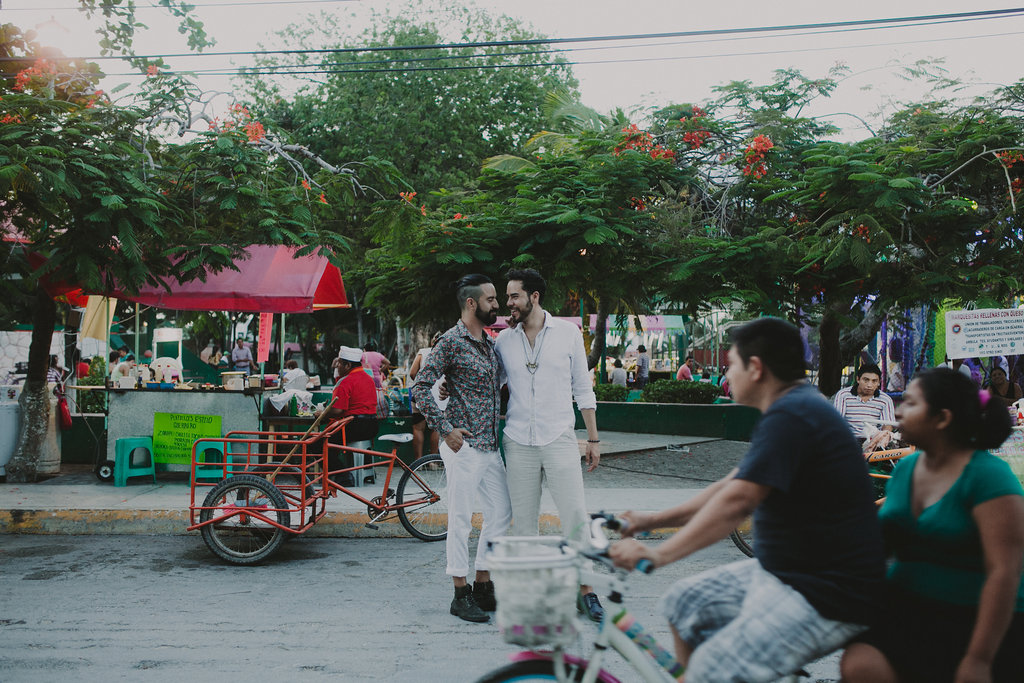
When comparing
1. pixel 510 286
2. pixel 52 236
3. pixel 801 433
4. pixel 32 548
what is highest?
pixel 52 236

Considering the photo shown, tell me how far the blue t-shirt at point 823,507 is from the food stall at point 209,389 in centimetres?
766

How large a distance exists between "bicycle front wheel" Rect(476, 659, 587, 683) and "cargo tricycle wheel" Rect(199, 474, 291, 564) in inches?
172

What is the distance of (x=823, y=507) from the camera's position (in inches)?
90.0

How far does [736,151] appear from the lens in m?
12.7

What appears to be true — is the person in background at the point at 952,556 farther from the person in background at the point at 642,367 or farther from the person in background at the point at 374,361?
the person in background at the point at 642,367

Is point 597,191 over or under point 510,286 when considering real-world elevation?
over

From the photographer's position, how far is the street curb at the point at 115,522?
7836 mm

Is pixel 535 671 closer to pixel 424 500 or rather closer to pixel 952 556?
pixel 952 556

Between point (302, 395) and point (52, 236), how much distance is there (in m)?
3.42

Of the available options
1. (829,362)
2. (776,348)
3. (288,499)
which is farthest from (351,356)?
(829,362)

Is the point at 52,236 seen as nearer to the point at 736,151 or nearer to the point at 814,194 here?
the point at 814,194

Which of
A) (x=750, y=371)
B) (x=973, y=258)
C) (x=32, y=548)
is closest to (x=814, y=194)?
(x=973, y=258)

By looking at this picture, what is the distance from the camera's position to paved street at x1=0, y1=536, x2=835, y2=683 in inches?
167

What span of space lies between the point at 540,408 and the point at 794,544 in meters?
2.56
